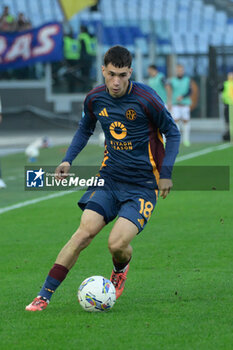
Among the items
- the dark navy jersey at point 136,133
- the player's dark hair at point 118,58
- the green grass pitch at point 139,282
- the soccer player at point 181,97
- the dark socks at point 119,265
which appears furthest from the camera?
the soccer player at point 181,97

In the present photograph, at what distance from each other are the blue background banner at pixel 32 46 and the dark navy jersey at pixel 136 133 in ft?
85.4

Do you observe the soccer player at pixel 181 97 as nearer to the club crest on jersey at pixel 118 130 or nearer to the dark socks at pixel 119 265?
the dark socks at pixel 119 265

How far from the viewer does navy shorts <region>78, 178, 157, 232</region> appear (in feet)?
21.9

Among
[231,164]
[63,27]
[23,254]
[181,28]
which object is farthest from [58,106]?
[23,254]

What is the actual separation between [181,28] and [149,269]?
35794 millimetres

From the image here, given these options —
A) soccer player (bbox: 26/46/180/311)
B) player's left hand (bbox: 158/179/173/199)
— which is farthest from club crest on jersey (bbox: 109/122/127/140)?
player's left hand (bbox: 158/179/173/199)

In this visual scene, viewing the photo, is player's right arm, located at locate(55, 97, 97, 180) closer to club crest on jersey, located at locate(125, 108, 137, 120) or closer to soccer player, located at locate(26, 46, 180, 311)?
soccer player, located at locate(26, 46, 180, 311)

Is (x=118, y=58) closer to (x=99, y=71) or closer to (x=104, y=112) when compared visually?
(x=104, y=112)

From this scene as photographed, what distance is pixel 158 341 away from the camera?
5.69 m

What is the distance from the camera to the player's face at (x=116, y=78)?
21.2 ft

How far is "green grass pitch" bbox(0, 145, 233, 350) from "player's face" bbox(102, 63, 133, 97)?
5.40ft

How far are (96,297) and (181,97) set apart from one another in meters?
19.0

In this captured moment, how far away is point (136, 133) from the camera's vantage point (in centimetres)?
673

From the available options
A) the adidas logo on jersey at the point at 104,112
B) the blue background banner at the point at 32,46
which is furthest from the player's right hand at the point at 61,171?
the blue background banner at the point at 32,46
